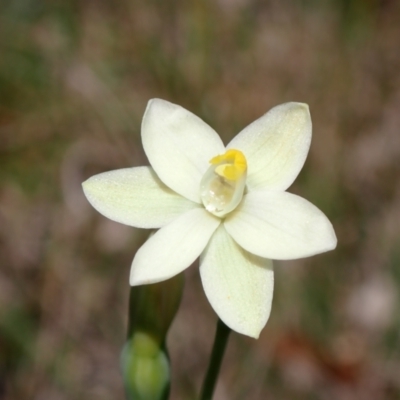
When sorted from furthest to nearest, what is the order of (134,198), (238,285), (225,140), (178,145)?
(225,140) < (178,145) < (134,198) < (238,285)

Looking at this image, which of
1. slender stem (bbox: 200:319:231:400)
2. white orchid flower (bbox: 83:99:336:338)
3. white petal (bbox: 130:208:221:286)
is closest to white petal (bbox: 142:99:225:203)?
white orchid flower (bbox: 83:99:336:338)

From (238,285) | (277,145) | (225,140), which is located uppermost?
(277,145)

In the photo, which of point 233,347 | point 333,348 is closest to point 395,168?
point 333,348

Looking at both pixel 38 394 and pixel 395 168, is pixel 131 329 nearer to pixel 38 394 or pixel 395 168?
pixel 38 394

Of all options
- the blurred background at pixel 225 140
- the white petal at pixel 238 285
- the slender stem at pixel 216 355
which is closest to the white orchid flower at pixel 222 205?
the white petal at pixel 238 285

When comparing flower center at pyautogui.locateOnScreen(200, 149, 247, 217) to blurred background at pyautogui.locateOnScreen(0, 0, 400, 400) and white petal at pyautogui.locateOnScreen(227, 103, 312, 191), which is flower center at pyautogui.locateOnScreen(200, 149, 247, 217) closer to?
white petal at pyautogui.locateOnScreen(227, 103, 312, 191)

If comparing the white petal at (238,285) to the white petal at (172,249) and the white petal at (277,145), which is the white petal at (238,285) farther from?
the white petal at (277,145)

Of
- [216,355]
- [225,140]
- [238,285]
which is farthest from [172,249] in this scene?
[225,140]

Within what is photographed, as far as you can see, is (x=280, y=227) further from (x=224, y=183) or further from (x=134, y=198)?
(x=134, y=198)
